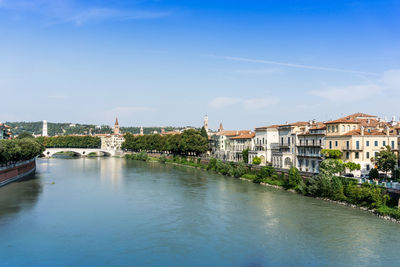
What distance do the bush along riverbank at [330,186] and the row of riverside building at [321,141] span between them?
3.25 m

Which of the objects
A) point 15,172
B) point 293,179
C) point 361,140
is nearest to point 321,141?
point 361,140

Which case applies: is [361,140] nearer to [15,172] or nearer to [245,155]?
[245,155]

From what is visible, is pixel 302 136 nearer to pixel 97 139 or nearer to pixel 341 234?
pixel 341 234

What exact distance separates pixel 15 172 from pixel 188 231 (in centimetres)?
3178

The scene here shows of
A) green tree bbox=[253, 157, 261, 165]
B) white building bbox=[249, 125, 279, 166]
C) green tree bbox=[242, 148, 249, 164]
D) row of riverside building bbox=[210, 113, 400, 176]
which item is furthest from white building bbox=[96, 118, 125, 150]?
green tree bbox=[253, 157, 261, 165]

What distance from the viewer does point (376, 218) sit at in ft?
83.9

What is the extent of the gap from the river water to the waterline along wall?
190 inches

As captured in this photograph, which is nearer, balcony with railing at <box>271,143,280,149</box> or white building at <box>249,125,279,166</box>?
balcony with railing at <box>271,143,280,149</box>

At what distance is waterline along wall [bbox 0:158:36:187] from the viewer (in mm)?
40963

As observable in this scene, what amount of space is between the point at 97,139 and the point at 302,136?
100915mm

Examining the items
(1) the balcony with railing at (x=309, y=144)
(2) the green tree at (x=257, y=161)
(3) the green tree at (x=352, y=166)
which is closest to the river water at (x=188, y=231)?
(3) the green tree at (x=352, y=166)

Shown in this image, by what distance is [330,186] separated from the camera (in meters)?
31.9

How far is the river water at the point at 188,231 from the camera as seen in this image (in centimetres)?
1889

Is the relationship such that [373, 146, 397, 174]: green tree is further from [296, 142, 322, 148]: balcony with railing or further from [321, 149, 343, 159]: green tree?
[296, 142, 322, 148]: balcony with railing
